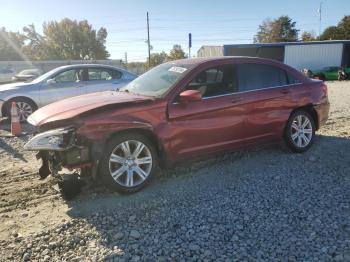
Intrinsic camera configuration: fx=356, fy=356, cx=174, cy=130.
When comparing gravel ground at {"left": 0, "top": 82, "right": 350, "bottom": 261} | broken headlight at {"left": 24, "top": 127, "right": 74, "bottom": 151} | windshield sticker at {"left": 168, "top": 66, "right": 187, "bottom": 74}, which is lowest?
gravel ground at {"left": 0, "top": 82, "right": 350, "bottom": 261}

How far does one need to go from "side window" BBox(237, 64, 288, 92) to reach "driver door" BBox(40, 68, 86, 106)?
589 cm

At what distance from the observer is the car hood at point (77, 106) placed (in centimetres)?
438

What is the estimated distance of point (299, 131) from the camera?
6.18 metres

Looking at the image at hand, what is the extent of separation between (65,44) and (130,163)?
239 feet

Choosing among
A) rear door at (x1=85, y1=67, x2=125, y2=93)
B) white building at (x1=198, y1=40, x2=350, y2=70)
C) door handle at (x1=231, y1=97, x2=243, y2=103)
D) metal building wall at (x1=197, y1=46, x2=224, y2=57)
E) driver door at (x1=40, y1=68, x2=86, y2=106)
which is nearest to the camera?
door handle at (x1=231, y1=97, x2=243, y2=103)

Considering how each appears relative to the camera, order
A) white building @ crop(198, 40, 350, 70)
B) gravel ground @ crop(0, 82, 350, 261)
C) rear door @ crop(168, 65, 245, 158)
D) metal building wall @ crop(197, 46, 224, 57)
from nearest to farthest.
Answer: gravel ground @ crop(0, 82, 350, 261)
rear door @ crop(168, 65, 245, 158)
white building @ crop(198, 40, 350, 70)
metal building wall @ crop(197, 46, 224, 57)

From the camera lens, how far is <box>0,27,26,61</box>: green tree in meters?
70.1

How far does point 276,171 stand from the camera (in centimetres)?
533

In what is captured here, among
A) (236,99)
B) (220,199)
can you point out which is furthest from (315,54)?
(220,199)

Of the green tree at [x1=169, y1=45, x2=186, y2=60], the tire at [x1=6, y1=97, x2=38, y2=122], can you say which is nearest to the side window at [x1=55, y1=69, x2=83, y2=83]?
the tire at [x1=6, y1=97, x2=38, y2=122]

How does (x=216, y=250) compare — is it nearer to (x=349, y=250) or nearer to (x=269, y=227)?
(x=269, y=227)

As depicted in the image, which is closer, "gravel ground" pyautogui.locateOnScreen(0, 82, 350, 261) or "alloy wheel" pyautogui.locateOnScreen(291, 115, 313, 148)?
"gravel ground" pyautogui.locateOnScreen(0, 82, 350, 261)

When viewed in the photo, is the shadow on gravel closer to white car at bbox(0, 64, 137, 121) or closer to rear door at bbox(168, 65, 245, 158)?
rear door at bbox(168, 65, 245, 158)

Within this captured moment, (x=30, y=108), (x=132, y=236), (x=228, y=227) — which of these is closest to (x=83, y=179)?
(x=132, y=236)
